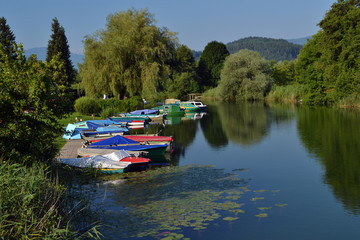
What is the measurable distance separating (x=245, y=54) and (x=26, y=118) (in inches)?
2671

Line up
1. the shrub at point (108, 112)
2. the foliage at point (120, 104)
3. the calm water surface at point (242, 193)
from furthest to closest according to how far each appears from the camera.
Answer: the foliage at point (120, 104)
the shrub at point (108, 112)
the calm water surface at point (242, 193)

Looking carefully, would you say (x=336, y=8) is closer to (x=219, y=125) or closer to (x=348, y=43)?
(x=348, y=43)

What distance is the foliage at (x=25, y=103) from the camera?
13.6 metres

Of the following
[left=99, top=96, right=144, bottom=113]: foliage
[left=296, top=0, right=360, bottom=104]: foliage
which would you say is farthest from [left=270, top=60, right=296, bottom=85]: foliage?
[left=99, top=96, right=144, bottom=113]: foliage

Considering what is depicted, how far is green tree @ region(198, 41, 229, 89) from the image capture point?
103581mm

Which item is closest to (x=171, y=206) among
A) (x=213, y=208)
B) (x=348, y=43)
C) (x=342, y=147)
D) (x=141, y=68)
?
(x=213, y=208)

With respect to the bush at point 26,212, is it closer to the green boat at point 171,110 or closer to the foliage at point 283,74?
the green boat at point 171,110

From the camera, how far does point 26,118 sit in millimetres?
14234

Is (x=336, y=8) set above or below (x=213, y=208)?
above

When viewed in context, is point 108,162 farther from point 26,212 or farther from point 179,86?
point 179,86

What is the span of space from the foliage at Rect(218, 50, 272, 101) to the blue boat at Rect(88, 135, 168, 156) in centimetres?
5248

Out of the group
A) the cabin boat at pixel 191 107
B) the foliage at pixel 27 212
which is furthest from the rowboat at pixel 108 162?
the cabin boat at pixel 191 107

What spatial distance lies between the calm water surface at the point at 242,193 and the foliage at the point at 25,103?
10.5ft

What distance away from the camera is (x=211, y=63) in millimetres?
106875
